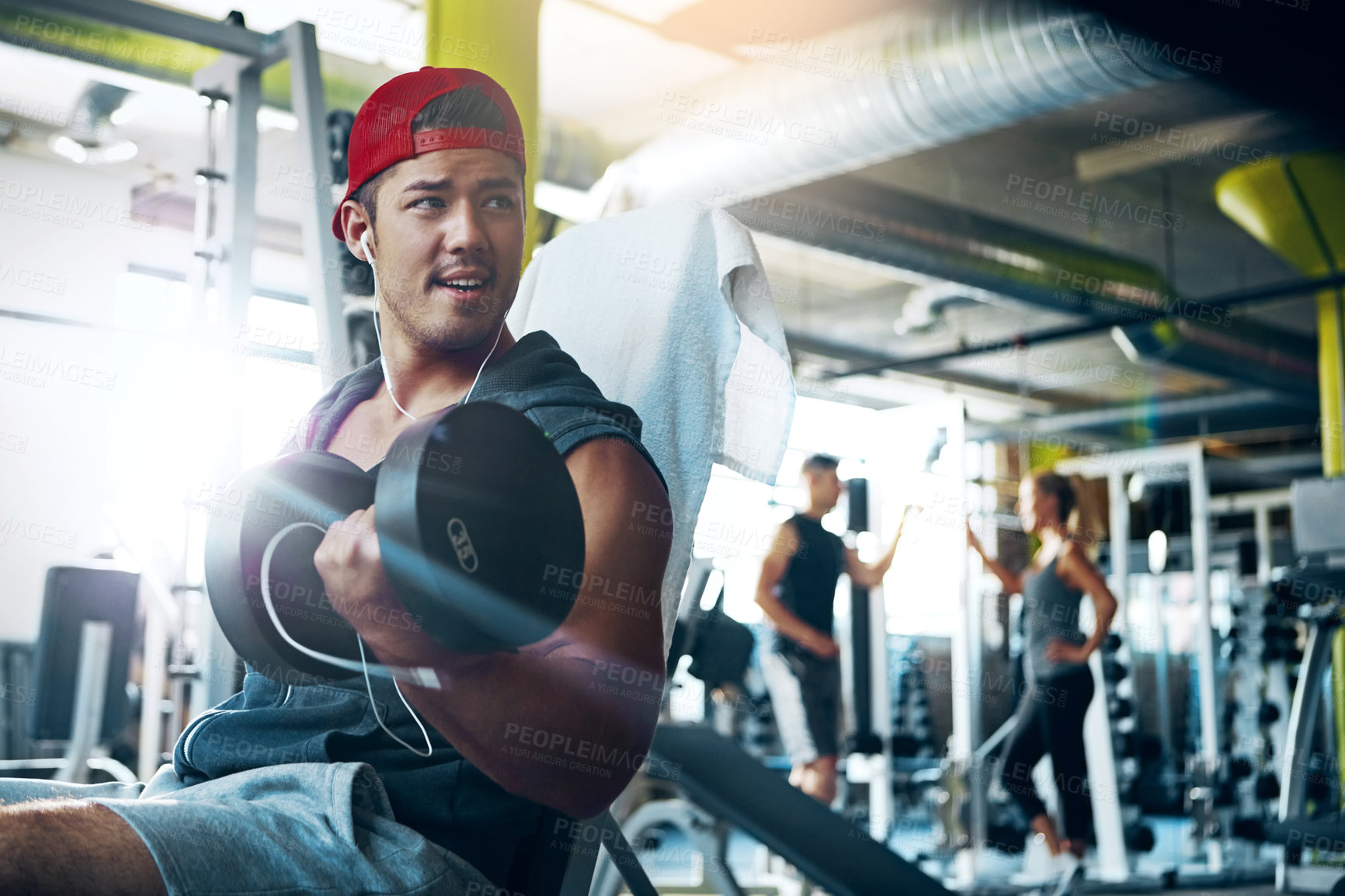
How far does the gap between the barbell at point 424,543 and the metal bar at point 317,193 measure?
95cm

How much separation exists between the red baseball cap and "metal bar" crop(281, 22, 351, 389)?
683mm

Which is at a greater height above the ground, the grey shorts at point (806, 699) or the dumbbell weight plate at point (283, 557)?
the dumbbell weight plate at point (283, 557)

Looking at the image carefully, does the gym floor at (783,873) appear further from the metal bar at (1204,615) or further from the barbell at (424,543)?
the barbell at (424,543)

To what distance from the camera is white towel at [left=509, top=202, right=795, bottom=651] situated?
157 cm

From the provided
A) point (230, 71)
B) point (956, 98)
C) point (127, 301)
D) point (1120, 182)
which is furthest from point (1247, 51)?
point (127, 301)

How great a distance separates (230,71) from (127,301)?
3334 mm

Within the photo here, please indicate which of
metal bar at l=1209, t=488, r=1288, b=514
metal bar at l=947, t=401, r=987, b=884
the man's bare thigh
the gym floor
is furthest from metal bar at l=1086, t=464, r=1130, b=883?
the man's bare thigh

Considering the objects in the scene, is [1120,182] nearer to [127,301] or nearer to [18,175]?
[127,301]

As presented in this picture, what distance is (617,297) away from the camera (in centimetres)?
166

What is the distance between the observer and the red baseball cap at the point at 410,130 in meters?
1.38

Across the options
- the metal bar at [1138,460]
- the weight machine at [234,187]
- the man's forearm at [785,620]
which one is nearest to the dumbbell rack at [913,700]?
the metal bar at [1138,460]

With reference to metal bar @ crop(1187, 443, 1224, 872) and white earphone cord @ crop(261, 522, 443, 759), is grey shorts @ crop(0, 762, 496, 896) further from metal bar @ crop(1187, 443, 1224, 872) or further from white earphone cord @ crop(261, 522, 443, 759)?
metal bar @ crop(1187, 443, 1224, 872)

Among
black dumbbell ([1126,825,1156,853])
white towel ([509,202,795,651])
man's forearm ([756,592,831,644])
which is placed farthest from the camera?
black dumbbell ([1126,825,1156,853])

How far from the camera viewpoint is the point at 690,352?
5.23 ft
